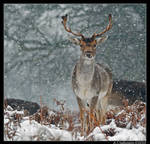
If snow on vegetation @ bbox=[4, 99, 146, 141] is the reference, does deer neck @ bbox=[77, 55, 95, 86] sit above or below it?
above

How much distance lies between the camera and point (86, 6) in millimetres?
14695

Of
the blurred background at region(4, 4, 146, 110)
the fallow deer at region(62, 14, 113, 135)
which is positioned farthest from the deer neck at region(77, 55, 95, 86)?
the blurred background at region(4, 4, 146, 110)

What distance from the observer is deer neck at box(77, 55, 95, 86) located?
6559 mm

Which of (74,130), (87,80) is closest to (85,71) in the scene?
(87,80)

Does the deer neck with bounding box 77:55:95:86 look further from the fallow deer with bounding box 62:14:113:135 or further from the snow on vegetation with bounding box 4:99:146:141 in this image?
the snow on vegetation with bounding box 4:99:146:141

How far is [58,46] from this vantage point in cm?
1517

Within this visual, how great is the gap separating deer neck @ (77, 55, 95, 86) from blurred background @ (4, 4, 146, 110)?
699 centimetres

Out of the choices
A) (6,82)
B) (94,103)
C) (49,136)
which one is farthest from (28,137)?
(6,82)

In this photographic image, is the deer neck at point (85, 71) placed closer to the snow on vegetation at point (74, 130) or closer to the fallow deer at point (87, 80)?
the fallow deer at point (87, 80)

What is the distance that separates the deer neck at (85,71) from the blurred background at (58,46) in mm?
6994

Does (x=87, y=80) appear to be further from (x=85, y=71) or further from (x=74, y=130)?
(x=74, y=130)

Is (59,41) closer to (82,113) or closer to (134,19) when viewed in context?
(134,19)

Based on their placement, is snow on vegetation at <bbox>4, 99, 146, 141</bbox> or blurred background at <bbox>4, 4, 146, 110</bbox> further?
blurred background at <bbox>4, 4, 146, 110</bbox>

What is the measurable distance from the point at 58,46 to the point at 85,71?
8.73 metres
